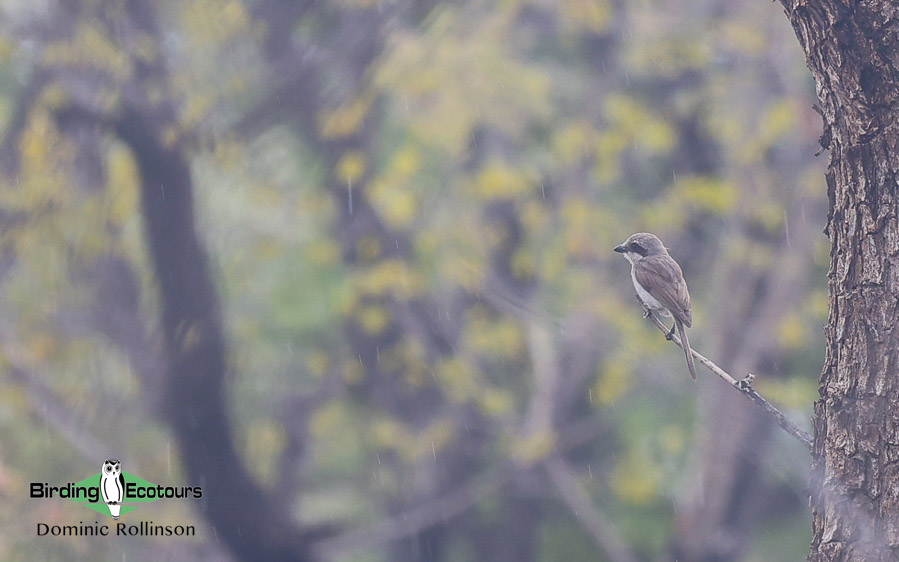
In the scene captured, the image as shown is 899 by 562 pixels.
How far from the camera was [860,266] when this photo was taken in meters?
2.69

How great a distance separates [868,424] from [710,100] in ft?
22.3

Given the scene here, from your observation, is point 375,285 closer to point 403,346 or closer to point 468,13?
point 403,346

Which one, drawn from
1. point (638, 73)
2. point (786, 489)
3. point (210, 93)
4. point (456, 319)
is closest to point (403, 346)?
point (456, 319)

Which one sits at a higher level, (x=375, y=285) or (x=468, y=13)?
(x=468, y=13)

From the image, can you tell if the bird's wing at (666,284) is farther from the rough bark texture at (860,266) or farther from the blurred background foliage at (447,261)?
the blurred background foliage at (447,261)

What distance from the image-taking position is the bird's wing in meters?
4.88

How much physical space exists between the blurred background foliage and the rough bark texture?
4582mm

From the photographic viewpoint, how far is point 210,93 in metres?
7.39

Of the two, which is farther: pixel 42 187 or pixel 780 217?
pixel 780 217

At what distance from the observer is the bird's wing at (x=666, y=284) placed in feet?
16.0

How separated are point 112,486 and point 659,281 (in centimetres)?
462

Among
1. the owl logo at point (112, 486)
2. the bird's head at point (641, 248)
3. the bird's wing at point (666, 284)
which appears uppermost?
the owl logo at point (112, 486)

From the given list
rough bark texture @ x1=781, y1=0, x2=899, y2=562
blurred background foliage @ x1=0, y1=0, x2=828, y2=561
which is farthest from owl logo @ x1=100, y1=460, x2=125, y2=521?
rough bark texture @ x1=781, y1=0, x2=899, y2=562

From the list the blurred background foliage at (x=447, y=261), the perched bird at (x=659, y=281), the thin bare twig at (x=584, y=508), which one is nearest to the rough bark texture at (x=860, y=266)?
the perched bird at (x=659, y=281)
